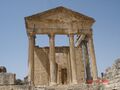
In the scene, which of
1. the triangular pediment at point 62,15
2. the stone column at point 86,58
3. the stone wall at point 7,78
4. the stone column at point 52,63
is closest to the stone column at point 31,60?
the stone column at point 52,63

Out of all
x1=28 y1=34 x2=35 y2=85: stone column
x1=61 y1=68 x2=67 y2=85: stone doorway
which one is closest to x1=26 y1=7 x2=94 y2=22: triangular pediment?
x1=28 y1=34 x2=35 y2=85: stone column

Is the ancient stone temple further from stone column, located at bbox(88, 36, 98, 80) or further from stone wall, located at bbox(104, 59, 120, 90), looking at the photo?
stone wall, located at bbox(104, 59, 120, 90)

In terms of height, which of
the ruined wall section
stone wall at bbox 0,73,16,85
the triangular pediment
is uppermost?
the triangular pediment

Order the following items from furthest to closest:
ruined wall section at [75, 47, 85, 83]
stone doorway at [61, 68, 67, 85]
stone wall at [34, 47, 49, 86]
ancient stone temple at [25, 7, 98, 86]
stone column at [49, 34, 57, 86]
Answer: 1. stone doorway at [61, 68, 67, 85]
2. ruined wall section at [75, 47, 85, 83]
3. stone wall at [34, 47, 49, 86]
4. ancient stone temple at [25, 7, 98, 86]
5. stone column at [49, 34, 57, 86]

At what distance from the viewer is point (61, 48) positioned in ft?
98.3

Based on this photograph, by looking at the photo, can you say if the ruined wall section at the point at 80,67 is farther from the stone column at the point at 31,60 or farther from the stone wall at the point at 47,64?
the stone column at the point at 31,60

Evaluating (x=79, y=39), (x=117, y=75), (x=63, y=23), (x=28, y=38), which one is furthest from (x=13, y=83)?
(x=79, y=39)

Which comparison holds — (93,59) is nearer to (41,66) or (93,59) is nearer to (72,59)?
(72,59)

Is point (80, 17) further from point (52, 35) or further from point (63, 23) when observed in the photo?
point (52, 35)

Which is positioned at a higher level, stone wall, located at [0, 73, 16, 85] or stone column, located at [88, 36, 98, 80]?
stone column, located at [88, 36, 98, 80]

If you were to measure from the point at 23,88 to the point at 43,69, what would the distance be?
12.8m

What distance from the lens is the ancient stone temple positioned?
973 inches

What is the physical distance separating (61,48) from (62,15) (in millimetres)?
5208

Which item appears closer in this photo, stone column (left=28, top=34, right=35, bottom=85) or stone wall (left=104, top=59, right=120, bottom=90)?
stone wall (left=104, top=59, right=120, bottom=90)
